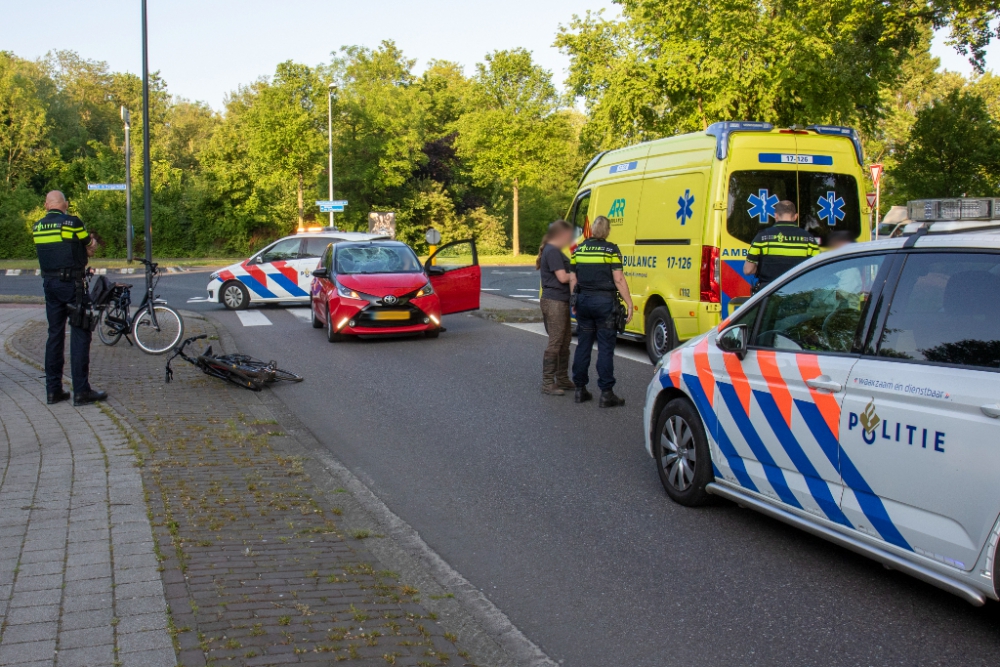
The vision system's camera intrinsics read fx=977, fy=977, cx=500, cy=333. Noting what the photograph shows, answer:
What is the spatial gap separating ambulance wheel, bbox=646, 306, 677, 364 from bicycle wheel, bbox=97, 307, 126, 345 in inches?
283

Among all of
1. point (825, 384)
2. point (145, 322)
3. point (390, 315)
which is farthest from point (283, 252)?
point (825, 384)

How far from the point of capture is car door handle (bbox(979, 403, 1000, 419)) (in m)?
3.72

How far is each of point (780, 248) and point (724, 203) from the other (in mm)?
1246

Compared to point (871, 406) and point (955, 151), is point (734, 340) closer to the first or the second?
point (871, 406)

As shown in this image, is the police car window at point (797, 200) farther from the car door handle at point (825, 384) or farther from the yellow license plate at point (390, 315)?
the car door handle at point (825, 384)

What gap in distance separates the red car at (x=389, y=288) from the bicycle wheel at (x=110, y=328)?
2.91m

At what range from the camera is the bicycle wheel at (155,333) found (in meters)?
13.2

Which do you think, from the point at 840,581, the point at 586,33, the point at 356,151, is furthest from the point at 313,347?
the point at 356,151

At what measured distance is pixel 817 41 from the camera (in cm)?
2203

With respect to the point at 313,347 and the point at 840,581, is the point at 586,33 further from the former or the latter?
the point at 840,581

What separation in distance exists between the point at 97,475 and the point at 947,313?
5113 mm

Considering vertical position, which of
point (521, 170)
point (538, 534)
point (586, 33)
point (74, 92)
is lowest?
point (538, 534)

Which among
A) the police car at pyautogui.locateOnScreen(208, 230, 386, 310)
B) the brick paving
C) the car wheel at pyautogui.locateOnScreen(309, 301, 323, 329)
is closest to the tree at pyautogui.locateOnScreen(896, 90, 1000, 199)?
the police car at pyautogui.locateOnScreen(208, 230, 386, 310)

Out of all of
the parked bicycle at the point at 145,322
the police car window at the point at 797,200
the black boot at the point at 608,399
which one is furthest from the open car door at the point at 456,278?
the black boot at the point at 608,399
